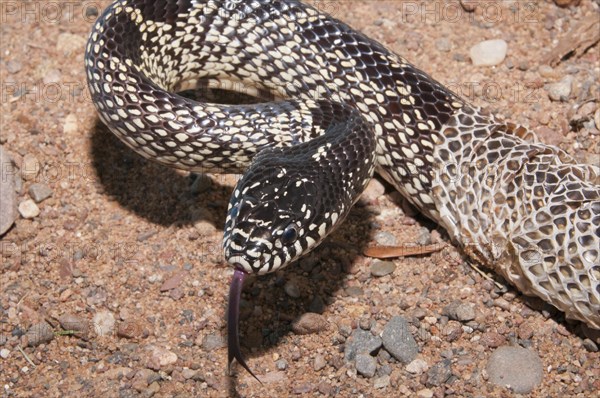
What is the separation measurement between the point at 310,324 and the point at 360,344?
41 centimetres

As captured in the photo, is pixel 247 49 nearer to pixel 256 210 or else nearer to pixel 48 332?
pixel 256 210

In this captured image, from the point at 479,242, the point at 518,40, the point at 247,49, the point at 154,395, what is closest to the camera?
the point at 154,395

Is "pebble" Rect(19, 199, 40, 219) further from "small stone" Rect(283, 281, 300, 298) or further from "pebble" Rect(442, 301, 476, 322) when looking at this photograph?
"pebble" Rect(442, 301, 476, 322)

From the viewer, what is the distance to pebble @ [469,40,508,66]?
8344mm

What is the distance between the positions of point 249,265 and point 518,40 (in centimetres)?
426

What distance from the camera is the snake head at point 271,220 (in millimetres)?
5762

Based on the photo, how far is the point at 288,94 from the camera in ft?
25.7

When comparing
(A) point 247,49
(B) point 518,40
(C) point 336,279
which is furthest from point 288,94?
(B) point 518,40

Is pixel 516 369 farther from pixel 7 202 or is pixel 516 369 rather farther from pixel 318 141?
pixel 7 202

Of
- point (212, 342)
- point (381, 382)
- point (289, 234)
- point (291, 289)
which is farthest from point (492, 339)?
point (212, 342)

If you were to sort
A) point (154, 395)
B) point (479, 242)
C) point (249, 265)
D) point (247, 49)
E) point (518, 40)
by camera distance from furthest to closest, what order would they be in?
point (518, 40) < point (247, 49) < point (479, 242) < point (154, 395) < point (249, 265)

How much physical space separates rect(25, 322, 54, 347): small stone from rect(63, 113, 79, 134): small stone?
2.12m

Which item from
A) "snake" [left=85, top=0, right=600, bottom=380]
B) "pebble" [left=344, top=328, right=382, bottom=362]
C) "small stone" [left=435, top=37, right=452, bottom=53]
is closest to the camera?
"snake" [left=85, top=0, right=600, bottom=380]

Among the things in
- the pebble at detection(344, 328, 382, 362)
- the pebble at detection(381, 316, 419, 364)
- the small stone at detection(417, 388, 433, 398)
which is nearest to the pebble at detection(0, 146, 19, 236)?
the pebble at detection(344, 328, 382, 362)
